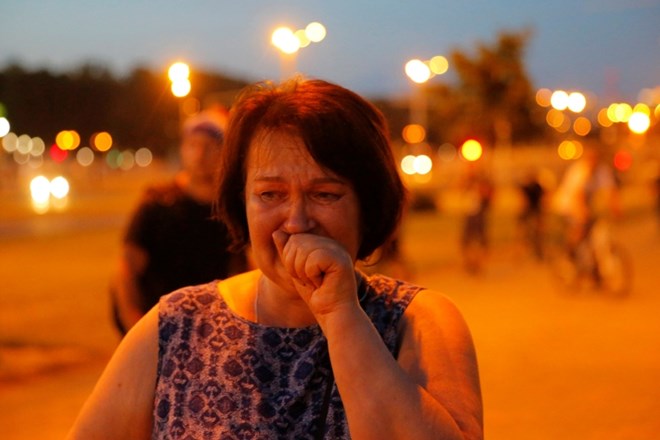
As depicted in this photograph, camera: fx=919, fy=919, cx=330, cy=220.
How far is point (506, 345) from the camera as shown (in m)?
8.71

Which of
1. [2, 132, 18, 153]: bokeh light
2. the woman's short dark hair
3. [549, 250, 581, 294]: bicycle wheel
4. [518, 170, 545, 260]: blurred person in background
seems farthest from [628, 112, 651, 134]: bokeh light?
the woman's short dark hair

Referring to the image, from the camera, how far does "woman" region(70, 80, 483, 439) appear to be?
1.62 m

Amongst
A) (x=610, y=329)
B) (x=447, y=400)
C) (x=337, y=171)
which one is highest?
(x=337, y=171)

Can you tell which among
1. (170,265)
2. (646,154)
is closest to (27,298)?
(170,265)

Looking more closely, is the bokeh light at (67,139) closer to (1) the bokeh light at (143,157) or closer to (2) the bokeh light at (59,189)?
(2) the bokeh light at (59,189)

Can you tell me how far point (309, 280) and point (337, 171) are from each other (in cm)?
24

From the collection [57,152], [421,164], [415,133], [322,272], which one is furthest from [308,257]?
[57,152]

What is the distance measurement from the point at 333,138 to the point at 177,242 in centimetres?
258

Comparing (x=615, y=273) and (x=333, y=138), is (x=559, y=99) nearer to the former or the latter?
(x=615, y=273)

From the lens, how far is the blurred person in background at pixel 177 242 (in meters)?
4.20

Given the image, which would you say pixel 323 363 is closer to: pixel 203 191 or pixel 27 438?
pixel 203 191

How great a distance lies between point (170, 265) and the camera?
425cm

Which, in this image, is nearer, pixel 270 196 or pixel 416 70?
pixel 270 196

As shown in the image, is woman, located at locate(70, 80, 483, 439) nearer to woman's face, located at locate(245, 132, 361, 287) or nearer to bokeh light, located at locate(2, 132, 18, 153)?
woman's face, located at locate(245, 132, 361, 287)
